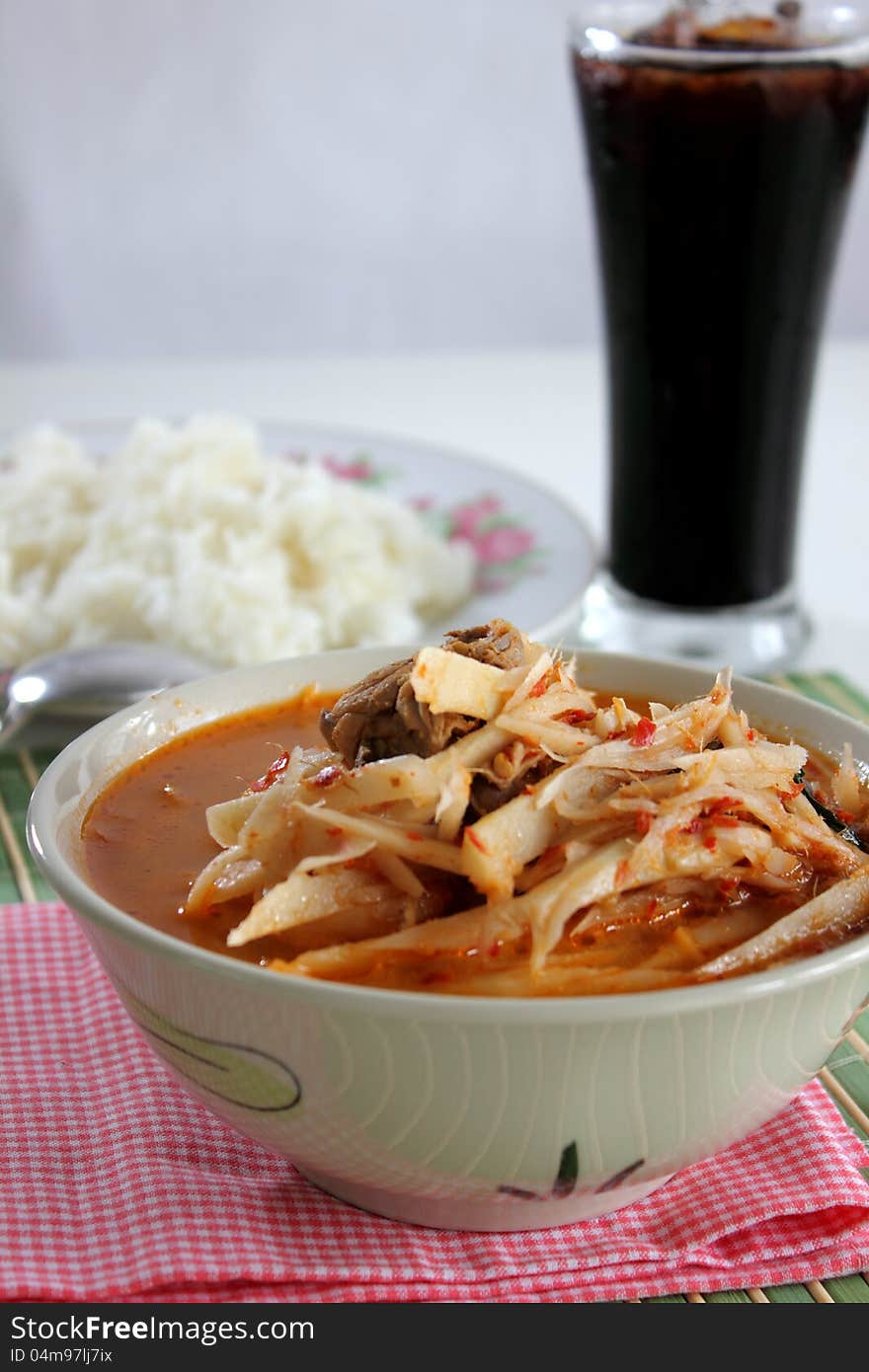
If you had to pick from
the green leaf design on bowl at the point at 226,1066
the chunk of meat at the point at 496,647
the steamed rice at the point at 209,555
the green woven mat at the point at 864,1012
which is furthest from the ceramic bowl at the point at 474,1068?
the steamed rice at the point at 209,555

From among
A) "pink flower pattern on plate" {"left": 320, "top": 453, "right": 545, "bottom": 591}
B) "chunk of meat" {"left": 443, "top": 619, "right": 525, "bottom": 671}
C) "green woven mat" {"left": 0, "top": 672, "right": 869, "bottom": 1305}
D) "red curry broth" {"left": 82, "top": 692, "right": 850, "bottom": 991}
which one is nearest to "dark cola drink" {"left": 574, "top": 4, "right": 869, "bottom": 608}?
"pink flower pattern on plate" {"left": 320, "top": 453, "right": 545, "bottom": 591}

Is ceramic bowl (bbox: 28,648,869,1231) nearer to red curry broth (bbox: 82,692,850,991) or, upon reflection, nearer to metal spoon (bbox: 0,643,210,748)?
red curry broth (bbox: 82,692,850,991)

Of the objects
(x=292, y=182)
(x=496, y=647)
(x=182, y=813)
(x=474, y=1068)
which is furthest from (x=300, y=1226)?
(x=292, y=182)

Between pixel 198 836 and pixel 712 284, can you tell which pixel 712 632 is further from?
pixel 198 836

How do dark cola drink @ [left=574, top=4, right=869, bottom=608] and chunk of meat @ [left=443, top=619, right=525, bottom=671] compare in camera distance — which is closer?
chunk of meat @ [left=443, top=619, right=525, bottom=671]

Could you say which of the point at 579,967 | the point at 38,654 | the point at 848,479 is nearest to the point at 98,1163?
the point at 579,967

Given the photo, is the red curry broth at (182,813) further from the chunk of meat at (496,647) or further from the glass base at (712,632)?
the glass base at (712,632)

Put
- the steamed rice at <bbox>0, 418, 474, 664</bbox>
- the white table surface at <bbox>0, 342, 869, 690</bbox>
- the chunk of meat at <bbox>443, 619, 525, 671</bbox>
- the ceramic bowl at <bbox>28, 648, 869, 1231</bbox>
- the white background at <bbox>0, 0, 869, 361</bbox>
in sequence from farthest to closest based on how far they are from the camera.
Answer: the white background at <bbox>0, 0, 869, 361</bbox> < the white table surface at <bbox>0, 342, 869, 690</bbox> < the steamed rice at <bbox>0, 418, 474, 664</bbox> < the chunk of meat at <bbox>443, 619, 525, 671</bbox> < the ceramic bowl at <bbox>28, 648, 869, 1231</bbox>
